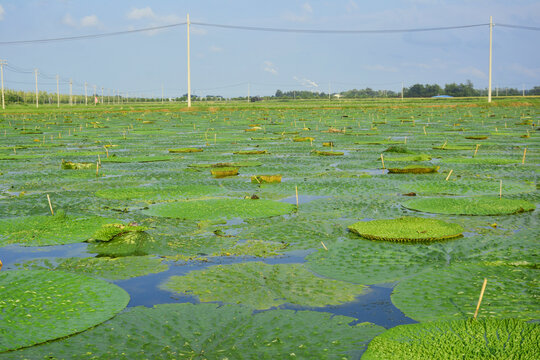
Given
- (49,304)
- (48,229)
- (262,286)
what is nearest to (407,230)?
(262,286)

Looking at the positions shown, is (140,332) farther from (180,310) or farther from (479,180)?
(479,180)

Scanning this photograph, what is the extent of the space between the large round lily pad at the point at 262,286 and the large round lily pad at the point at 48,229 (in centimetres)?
136

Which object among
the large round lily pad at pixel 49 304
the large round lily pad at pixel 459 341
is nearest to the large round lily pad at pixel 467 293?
the large round lily pad at pixel 459 341

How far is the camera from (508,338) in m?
2.33

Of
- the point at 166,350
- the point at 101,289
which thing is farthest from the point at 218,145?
the point at 166,350

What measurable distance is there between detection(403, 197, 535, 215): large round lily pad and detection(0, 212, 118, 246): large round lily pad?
10.0 ft

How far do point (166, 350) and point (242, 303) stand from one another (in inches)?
25.9

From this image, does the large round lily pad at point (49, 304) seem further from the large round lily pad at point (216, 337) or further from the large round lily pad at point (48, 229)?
the large round lily pad at point (48, 229)

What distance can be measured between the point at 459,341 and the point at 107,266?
2405mm

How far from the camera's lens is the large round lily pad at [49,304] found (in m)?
2.53

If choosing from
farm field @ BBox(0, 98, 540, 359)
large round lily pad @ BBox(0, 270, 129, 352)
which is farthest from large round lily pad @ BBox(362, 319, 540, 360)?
large round lily pad @ BBox(0, 270, 129, 352)

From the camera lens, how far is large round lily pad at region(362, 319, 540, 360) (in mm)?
2182

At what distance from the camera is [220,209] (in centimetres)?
525

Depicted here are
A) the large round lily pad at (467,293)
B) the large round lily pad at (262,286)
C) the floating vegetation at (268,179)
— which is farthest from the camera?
the floating vegetation at (268,179)
